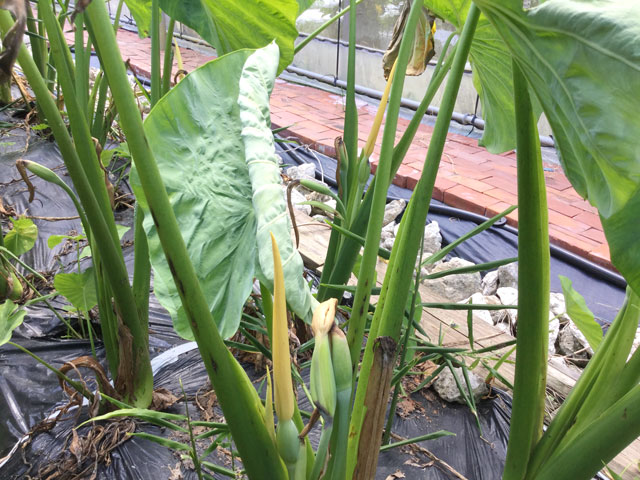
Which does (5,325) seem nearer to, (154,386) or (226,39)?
(154,386)

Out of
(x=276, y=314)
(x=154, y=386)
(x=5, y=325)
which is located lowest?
(x=154, y=386)

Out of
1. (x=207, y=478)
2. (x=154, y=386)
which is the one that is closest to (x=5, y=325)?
(x=154, y=386)

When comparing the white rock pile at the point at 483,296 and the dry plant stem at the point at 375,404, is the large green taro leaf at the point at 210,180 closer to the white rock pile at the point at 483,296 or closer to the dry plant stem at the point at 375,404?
the dry plant stem at the point at 375,404

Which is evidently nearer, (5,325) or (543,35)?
(543,35)

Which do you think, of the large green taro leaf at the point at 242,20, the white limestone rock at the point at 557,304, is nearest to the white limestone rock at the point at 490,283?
the white limestone rock at the point at 557,304

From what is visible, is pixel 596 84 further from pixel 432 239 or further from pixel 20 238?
pixel 432 239

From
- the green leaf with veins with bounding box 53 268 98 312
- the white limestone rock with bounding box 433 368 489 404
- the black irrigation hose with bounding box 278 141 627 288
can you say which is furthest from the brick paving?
the white limestone rock with bounding box 433 368 489 404

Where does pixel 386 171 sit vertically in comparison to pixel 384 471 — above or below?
above
